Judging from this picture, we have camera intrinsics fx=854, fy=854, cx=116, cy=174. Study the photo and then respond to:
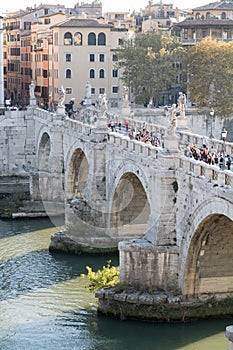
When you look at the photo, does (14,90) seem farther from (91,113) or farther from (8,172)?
(91,113)

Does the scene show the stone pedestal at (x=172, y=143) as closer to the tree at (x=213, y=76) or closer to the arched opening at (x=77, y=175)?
the arched opening at (x=77, y=175)

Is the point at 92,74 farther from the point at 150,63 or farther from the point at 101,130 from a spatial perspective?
the point at 101,130

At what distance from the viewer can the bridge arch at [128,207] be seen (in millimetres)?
32094

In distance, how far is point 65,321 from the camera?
2502 cm

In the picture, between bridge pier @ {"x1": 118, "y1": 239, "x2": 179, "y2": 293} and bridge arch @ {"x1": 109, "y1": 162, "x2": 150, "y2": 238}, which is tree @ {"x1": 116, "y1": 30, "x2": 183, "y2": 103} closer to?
bridge arch @ {"x1": 109, "y1": 162, "x2": 150, "y2": 238}

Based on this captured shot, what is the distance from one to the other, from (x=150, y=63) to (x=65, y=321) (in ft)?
95.3

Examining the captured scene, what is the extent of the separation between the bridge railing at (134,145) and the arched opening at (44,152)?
1435 centimetres

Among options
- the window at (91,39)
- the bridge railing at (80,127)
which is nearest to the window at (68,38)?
the window at (91,39)

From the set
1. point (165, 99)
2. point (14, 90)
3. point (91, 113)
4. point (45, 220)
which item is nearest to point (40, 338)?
point (45, 220)

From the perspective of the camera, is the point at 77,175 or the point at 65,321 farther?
the point at 77,175

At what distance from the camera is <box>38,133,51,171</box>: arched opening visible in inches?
1849

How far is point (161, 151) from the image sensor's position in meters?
25.6

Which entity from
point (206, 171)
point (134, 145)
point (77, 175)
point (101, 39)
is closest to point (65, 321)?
point (206, 171)

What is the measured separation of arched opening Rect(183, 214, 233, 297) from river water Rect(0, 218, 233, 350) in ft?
3.67
